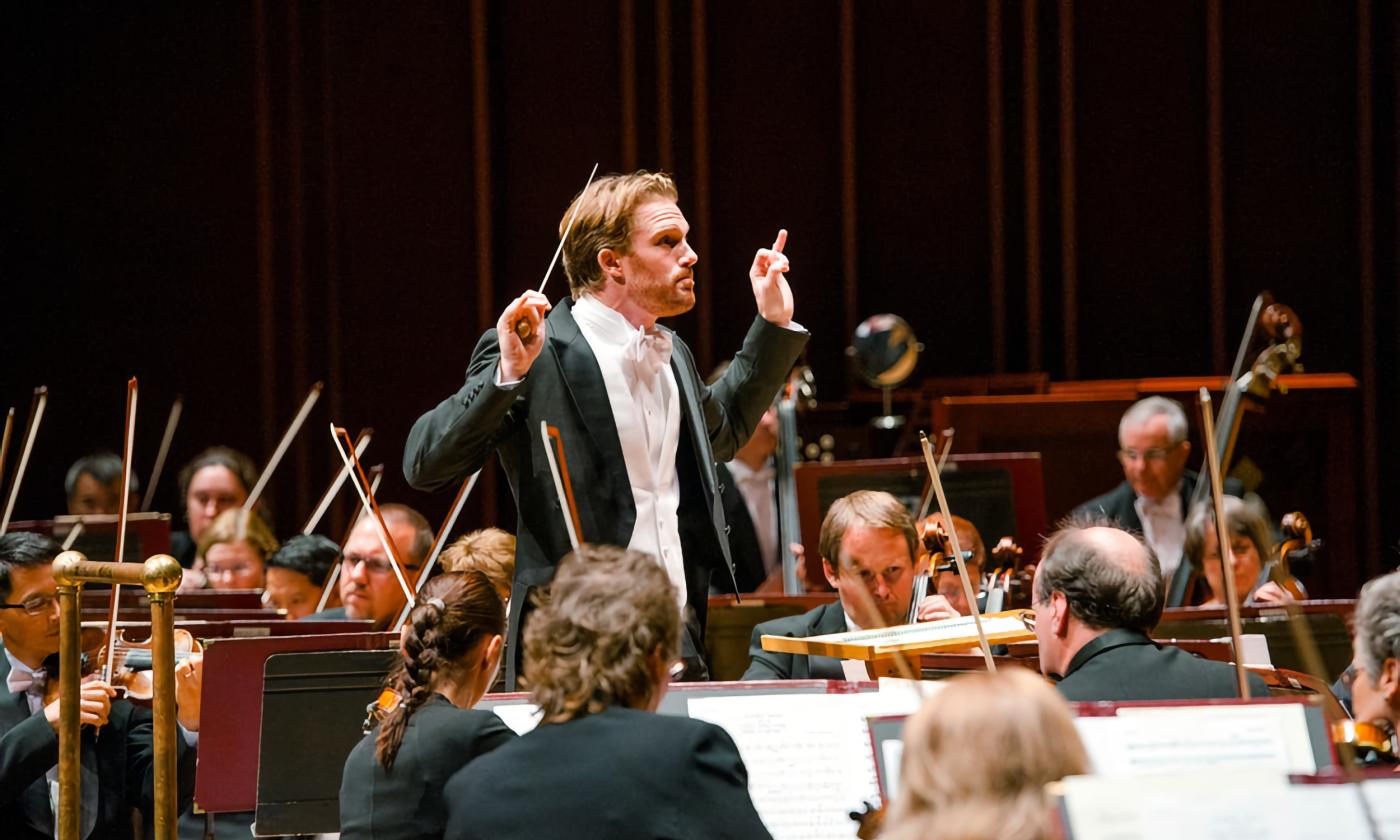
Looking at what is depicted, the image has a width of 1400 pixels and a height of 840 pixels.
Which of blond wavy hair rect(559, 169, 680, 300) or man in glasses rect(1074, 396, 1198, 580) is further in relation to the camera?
man in glasses rect(1074, 396, 1198, 580)

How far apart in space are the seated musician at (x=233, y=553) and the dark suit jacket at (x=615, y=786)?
343 centimetres

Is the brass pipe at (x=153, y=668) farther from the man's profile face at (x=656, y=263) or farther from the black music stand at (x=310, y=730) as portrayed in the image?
the man's profile face at (x=656, y=263)

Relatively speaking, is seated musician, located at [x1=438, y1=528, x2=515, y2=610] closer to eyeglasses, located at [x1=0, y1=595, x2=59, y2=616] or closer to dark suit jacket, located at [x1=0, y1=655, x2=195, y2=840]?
dark suit jacket, located at [x1=0, y1=655, x2=195, y2=840]

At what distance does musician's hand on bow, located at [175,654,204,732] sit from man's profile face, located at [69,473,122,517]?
2.69 m

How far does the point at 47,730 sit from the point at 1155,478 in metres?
3.45

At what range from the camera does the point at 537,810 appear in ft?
6.47

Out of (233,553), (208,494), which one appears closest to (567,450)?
(233,553)

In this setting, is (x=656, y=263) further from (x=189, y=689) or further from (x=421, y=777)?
(x=189, y=689)

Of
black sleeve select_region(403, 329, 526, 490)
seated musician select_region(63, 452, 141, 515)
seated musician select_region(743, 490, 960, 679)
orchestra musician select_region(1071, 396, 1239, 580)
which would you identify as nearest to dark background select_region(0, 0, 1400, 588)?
seated musician select_region(63, 452, 141, 515)

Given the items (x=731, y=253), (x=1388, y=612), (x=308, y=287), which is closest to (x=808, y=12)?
Answer: (x=731, y=253)

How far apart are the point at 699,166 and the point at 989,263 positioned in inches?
54.0

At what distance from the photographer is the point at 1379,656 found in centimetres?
237

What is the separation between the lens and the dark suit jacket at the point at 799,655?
3.53 meters

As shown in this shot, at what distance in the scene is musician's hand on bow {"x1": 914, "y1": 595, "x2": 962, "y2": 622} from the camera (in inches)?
138
